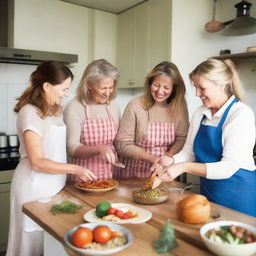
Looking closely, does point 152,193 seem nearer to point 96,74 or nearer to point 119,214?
point 119,214

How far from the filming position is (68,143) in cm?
188

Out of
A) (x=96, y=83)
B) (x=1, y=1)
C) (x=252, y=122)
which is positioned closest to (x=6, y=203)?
(x=96, y=83)

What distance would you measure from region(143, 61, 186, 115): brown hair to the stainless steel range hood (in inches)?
50.0

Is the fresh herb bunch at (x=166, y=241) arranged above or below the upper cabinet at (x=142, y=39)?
below

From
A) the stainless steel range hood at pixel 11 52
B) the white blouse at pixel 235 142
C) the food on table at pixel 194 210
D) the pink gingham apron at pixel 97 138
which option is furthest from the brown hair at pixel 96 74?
the stainless steel range hood at pixel 11 52

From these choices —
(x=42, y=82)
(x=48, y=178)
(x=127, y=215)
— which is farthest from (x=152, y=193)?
(x=42, y=82)

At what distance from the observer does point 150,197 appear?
1.48 m

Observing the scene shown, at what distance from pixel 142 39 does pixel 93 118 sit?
5.87 feet

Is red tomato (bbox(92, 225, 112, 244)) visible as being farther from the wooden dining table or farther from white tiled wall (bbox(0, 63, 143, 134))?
white tiled wall (bbox(0, 63, 143, 134))

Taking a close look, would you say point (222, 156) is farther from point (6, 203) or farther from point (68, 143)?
point (6, 203)

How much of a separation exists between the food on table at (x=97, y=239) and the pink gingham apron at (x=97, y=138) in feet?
3.10

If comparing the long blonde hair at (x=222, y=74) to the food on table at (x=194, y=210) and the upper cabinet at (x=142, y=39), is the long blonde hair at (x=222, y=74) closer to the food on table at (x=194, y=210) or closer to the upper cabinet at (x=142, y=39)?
the food on table at (x=194, y=210)

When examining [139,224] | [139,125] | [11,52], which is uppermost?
[11,52]

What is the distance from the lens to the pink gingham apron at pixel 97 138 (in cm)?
197
